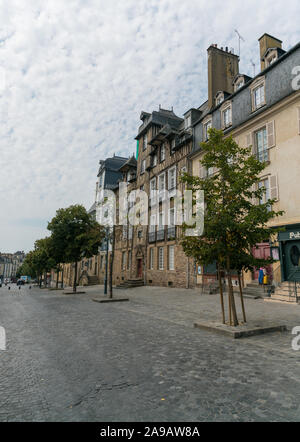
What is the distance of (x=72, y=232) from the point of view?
24.3 metres

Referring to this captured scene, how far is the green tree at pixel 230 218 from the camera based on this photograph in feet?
25.8

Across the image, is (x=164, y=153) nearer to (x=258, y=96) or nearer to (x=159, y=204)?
(x=159, y=204)

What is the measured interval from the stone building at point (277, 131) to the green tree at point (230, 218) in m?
5.77

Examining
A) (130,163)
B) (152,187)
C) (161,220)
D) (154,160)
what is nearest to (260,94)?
(161,220)

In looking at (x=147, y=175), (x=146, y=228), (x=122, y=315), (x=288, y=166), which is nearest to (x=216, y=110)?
(x=288, y=166)

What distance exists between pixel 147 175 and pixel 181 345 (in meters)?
24.9

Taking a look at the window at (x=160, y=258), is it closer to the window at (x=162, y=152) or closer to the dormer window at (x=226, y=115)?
the window at (x=162, y=152)

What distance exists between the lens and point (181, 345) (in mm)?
6336

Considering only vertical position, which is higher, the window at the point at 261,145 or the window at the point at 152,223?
the window at the point at 261,145

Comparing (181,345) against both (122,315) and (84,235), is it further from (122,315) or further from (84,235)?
(84,235)

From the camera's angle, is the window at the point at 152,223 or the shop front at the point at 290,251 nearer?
the shop front at the point at 290,251

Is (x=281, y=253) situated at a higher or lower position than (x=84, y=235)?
lower

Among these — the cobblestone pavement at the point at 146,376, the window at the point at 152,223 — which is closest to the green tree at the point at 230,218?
the cobblestone pavement at the point at 146,376

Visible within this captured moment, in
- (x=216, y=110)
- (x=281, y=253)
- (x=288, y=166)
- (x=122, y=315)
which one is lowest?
(x=122, y=315)
